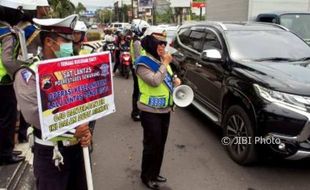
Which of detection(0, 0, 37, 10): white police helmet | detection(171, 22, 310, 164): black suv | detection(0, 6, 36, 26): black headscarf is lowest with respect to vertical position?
detection(171, 22, 310, 164): black suv

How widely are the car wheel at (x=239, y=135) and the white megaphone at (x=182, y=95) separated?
0.87 metres

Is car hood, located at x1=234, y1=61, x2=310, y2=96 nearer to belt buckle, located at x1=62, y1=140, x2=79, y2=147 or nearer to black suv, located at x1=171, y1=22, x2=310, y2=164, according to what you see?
black suv, located at x1=171, y1=22, x2=310, y2=164

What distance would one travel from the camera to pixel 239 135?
193 inches

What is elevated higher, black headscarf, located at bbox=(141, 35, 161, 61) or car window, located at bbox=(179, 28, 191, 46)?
black headscarf, located at bbox=(141, 35, 161, 61)

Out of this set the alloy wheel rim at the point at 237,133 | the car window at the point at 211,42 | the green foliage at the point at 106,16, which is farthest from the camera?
the green foliage at the point at 106,16

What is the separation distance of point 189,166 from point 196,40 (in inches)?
111

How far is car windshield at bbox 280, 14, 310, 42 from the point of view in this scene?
32.3ft

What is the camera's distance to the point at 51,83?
2.37 metres

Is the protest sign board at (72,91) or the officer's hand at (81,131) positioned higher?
the protest sign board at (72,91)

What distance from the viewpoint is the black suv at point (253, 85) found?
420 cm

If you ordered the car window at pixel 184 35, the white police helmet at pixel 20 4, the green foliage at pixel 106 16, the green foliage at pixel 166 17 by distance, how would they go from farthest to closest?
the green foliage at pixel 106 16 → the green foliage at pixel 166 17 → the car window at pixel 184 35 → the white police helmet at pixel 20 4

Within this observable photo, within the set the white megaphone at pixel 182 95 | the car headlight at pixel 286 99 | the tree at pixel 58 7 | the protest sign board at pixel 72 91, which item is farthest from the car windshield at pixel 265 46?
the tree at pixel 58 7

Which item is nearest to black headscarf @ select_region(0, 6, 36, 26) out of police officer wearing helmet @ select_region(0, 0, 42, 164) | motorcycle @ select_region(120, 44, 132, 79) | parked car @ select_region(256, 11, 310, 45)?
police officer wearing helmet @ select_region(0, 0, 42, 164)

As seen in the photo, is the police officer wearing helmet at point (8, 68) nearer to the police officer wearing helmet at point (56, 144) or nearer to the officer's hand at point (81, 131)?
the police officer wearing helmet at point (56, 144)
